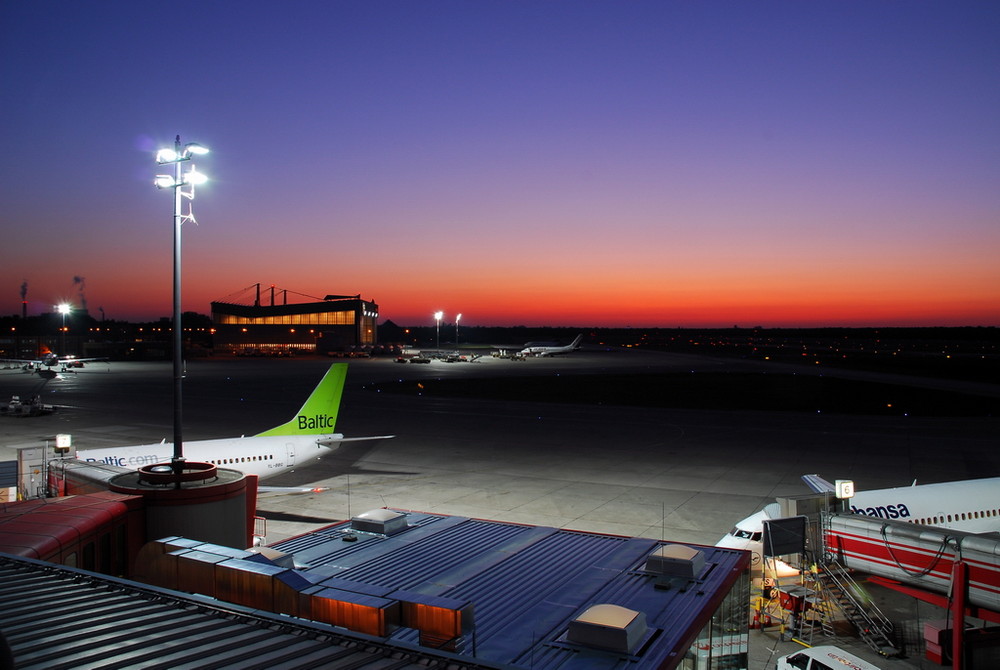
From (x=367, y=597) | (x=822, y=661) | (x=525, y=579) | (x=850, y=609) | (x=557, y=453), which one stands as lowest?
(x=557, y=453)

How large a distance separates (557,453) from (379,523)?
29.0m

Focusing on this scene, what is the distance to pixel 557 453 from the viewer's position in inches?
1715

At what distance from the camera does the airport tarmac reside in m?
29.9

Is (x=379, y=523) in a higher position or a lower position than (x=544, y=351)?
higher

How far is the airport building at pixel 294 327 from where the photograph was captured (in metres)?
187

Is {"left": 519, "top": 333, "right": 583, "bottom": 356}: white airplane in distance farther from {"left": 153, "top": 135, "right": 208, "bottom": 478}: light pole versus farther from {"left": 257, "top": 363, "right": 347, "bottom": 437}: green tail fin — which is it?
{"left": 153, "top": 135, "right": 208, "bottom": 478}: light pole

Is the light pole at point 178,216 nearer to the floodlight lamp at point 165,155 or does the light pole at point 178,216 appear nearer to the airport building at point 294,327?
the floodlight lamp at point 165,155

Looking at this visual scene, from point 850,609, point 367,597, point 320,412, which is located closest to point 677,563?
point 367,597

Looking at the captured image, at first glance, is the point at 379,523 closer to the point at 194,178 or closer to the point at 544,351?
the point at 194,178

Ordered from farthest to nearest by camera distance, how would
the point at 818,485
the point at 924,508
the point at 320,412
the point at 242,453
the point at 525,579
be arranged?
1. the point at 320,412
2. the point at 242,453
3. the point at 818,485
4. the point at 924,508
5. the point at 525,579

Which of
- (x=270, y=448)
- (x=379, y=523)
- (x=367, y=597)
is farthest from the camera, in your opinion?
(x=270, y=448)

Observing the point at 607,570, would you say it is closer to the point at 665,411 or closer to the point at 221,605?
the point at 221,605

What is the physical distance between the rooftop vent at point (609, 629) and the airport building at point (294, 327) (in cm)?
17759

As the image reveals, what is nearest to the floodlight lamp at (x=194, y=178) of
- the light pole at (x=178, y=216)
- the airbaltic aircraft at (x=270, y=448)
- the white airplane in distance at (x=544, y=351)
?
the light pole at (x=178, y=216)
